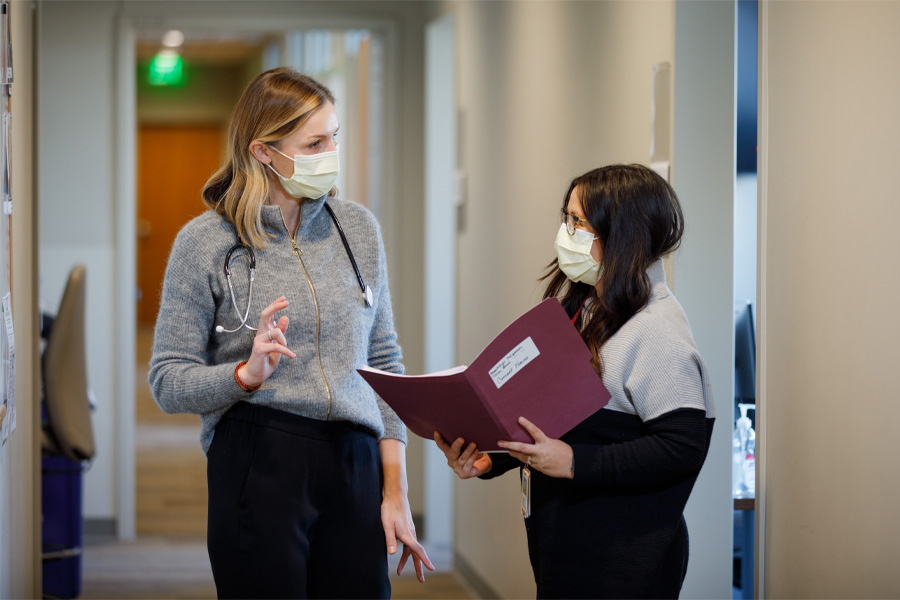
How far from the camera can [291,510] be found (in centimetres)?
160

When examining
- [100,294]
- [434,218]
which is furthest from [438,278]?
[100,294]

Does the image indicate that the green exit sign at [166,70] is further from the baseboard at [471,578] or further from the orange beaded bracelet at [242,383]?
the orange beaded bracelet at [242,383]

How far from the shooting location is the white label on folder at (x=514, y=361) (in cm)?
150

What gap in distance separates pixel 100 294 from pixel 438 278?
5.42 ft

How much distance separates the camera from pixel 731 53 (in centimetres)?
224

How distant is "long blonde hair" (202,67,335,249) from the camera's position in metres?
1.70

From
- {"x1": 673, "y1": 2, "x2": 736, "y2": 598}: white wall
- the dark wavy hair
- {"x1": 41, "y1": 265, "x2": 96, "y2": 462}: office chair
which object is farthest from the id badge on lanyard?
{"x1": 41, "y1": 265, "x2": 96, "y2": 462}: office chair

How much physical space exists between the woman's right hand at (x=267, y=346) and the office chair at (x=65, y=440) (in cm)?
227

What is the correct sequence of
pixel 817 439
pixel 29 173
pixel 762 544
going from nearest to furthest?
1. pixel 817 439
2. pixel 762 544
3. pixel 29 173

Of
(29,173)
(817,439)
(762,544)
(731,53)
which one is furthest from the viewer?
(29,173)

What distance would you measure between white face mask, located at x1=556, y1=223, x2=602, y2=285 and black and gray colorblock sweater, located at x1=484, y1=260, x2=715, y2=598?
0.11 meters

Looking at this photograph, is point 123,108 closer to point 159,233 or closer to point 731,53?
point 731,53

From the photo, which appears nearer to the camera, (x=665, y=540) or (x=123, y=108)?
(x=665, y=540)

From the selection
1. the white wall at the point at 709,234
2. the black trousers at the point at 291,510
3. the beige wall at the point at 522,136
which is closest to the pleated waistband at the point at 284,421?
the black trousers at the point at 291,510
